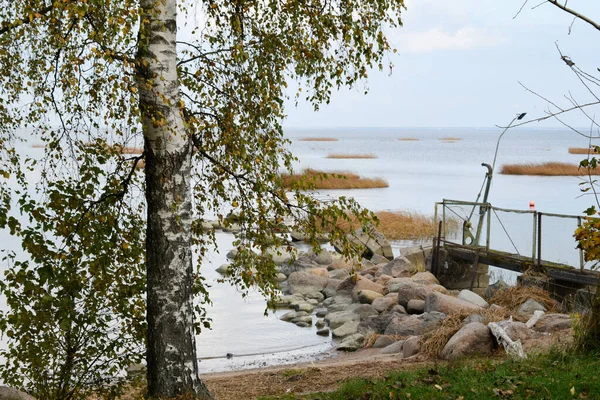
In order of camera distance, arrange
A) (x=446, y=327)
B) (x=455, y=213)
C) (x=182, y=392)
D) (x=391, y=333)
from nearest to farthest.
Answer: (x=182, y=392) < (x=446, y=327) < (x=391, y=333) < (x=455, y=213)

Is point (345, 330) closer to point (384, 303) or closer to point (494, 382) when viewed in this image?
point (384, 303)

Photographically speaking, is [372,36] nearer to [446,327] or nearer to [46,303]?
[46,303]

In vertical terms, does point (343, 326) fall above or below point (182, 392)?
below

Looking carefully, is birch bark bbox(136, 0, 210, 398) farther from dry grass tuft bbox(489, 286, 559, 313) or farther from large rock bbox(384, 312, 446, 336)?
dry grass tuft bbox(489, 286, 559, 313)

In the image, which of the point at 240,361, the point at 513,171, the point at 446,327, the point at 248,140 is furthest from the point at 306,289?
the point at 513,171

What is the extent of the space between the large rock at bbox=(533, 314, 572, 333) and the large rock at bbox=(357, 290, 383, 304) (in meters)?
6.34

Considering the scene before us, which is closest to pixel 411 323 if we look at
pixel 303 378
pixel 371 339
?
pixel 371 339

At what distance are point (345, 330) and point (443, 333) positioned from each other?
522 cm

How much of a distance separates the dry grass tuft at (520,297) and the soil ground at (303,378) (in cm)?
486

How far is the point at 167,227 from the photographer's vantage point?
6879mm

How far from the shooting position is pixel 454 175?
6700 cm

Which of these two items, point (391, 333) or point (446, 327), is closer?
point (446, 327)

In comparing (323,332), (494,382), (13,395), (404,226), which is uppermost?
(494,382)

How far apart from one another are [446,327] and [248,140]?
4.89 m
